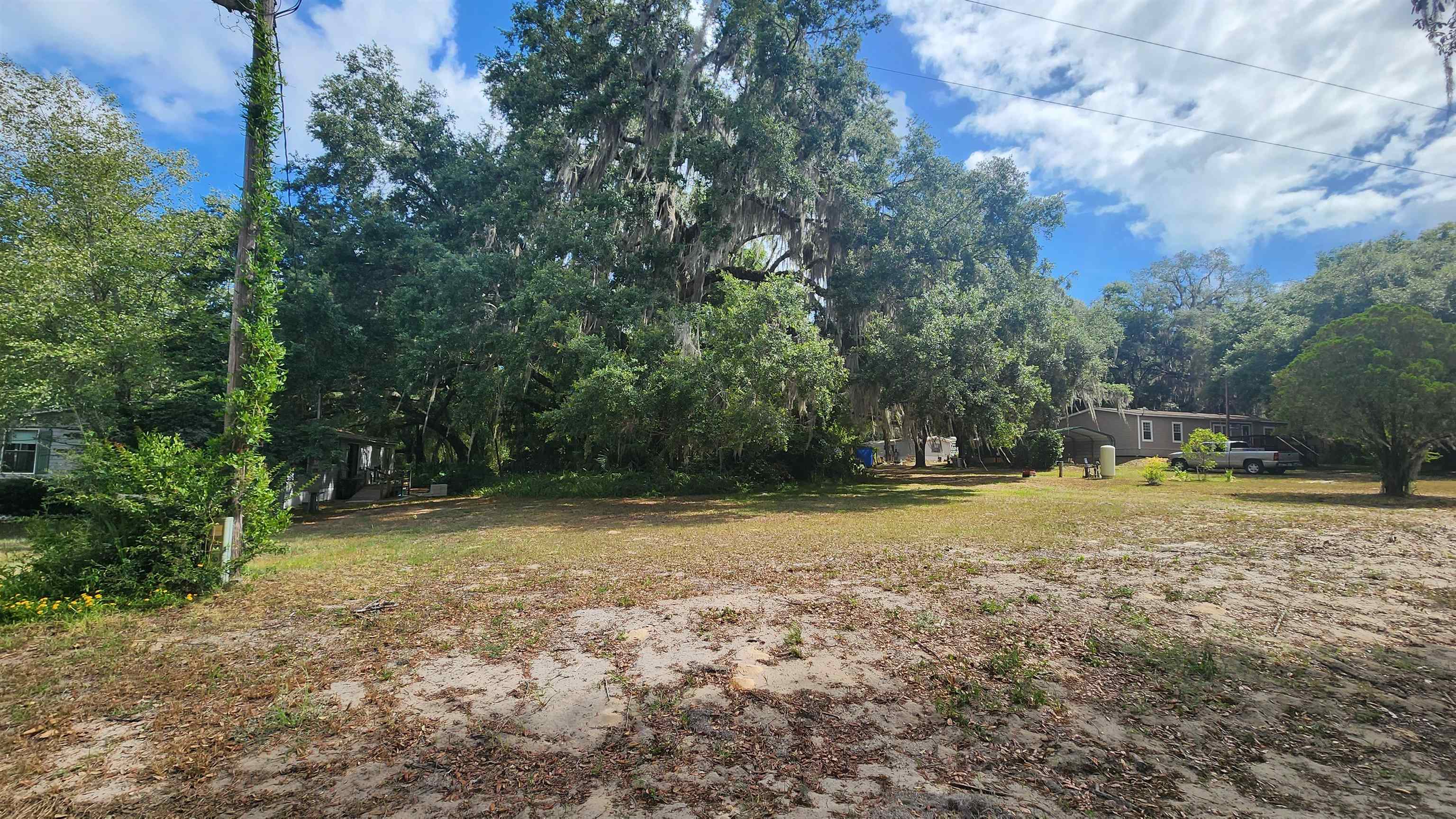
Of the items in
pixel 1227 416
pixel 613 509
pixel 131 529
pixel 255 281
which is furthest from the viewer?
pixel 1227 416

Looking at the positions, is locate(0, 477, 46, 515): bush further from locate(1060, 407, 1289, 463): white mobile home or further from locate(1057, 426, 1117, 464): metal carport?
locate(1057, 426, 1117, 464): metal carport

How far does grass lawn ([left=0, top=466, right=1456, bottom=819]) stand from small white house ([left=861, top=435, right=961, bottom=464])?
32.9 meters

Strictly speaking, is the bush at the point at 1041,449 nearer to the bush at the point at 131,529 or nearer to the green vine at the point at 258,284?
the green vine at the point at 258,284

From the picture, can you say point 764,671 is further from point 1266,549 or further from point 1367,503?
point 1367,503

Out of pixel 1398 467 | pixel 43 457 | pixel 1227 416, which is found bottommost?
pixel 1398 467

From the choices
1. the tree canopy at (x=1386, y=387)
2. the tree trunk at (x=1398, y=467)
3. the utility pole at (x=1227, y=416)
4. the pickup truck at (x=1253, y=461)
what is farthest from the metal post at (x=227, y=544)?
the utility pole at (x=1227, y=416)

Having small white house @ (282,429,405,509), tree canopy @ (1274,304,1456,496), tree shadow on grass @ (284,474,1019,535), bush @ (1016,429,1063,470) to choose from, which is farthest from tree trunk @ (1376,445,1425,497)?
small white house @ (282,429,405,509)

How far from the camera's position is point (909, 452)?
47594 millimetres

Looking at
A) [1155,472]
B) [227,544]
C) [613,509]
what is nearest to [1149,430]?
[1155,472]

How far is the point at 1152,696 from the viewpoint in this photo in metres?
3.41

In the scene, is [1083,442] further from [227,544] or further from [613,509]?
[227,544]

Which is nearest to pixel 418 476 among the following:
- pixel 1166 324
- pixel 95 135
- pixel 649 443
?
pixel 649 443

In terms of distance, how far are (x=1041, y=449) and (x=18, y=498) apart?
37027 mm

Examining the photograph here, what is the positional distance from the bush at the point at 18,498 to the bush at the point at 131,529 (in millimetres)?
13389
